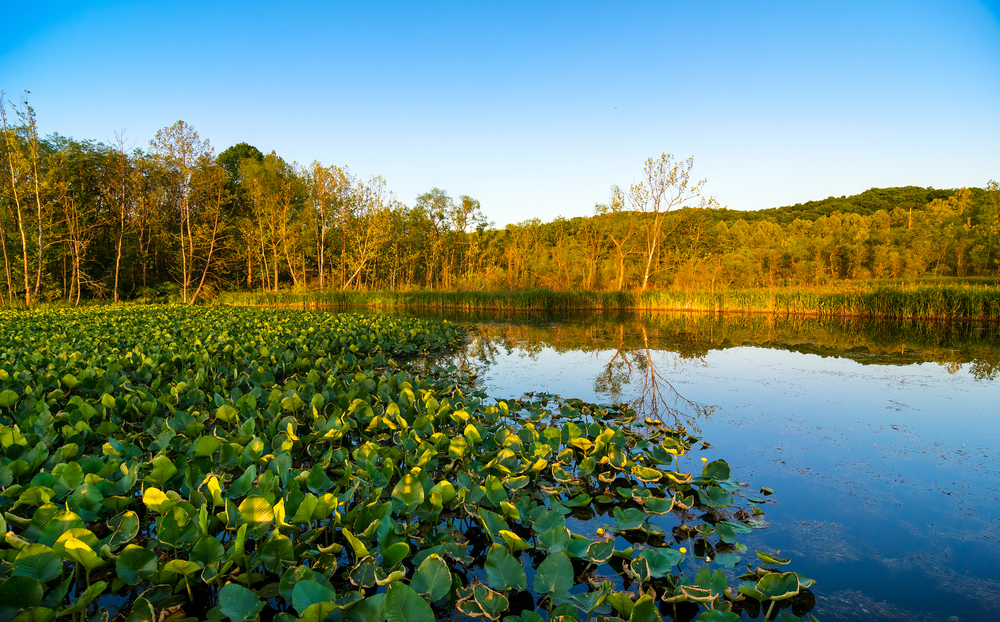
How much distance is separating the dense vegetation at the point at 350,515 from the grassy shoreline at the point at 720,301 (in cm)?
1803

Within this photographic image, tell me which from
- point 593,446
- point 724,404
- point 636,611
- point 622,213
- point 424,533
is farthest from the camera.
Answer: point 622,213

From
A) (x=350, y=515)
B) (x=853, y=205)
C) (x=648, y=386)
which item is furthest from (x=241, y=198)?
(x=853, y=205)

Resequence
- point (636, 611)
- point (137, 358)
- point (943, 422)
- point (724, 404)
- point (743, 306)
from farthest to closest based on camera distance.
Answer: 1. point (743, 306)
2. point (724, 404)
3. point (137, 358)
4. point (943, 422)
5. point (636, 611)

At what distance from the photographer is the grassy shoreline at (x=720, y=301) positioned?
1605 cm

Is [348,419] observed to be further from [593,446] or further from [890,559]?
[890,559]

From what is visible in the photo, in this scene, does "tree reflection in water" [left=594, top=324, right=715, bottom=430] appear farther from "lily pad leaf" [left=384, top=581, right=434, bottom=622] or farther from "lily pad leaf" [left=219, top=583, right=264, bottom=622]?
"lily pad leaf" [left=219, top=583, right=264, bottom=622]

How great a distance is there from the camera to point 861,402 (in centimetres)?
583

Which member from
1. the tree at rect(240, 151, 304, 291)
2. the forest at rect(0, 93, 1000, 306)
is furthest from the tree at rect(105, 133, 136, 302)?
the tree at rect(240, 151, 304, 291)

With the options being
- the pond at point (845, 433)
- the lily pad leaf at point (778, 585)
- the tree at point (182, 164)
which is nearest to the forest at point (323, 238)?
the tree at point (182, 164)

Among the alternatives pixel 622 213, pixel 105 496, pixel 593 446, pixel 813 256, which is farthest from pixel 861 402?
pixel 813 256

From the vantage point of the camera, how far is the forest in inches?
838

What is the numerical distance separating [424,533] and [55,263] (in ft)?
98.6

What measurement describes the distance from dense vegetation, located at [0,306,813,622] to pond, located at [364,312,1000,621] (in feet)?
1.30

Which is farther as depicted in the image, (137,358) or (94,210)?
(94,210)
